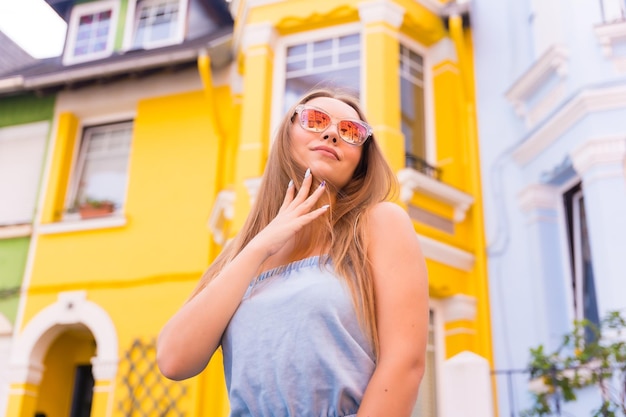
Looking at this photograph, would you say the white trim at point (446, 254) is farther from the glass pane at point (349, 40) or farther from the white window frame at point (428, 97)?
the glass pane at point (349, 40)

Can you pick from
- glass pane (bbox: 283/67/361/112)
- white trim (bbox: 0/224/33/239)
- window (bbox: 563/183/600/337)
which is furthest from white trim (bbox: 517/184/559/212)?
white trim (bbox: 0/224/33/239)

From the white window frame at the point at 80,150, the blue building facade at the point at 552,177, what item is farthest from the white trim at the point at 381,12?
the white window frame at the point at 80,150

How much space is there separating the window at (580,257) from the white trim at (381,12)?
118 inches

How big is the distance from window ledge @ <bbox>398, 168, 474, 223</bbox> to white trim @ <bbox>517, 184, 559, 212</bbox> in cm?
74

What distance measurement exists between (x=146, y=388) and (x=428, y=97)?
5290 mm

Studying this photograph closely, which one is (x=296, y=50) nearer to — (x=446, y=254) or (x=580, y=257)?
(x=446, y=254)

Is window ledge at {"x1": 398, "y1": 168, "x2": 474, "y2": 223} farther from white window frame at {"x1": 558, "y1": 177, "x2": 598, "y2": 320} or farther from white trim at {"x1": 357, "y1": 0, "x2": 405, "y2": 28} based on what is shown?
white trim at {"x1": 357, "y1": 0, "x2": 405, "y2": 28}

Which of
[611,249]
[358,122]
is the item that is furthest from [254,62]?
[358,122]

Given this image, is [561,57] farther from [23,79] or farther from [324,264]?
[23,79]

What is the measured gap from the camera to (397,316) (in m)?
1.50

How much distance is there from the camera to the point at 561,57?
7.12 metres

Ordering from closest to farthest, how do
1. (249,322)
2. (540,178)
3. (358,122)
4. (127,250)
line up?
1. (249,322)
2. (358,122)
3. (540,178)
4. (127,250)

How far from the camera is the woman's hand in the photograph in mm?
1657

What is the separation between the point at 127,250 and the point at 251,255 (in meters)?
7.94
